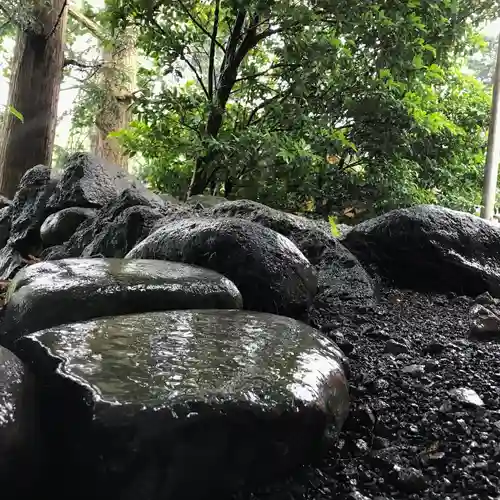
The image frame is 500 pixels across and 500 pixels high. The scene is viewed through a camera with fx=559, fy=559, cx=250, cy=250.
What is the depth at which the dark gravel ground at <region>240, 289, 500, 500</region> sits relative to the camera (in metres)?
1.33

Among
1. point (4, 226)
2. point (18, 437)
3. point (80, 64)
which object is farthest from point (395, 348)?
point (80, 64)

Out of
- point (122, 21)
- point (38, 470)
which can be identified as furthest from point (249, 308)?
point (122, 21)

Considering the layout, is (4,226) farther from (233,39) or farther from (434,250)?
(434,250)

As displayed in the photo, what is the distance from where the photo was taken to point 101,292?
1848mm

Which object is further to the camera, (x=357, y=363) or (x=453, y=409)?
(x=357, y=363)

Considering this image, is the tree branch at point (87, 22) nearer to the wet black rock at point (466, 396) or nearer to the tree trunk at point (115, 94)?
the tree trunk at point (115, 94)

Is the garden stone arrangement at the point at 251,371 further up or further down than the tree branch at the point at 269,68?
further down

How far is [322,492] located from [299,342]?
1.49 feet

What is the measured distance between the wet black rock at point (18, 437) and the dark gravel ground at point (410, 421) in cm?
49

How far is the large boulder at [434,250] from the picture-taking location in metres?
2.93

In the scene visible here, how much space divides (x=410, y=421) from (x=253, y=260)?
0.92 meters

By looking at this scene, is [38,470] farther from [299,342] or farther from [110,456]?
[299,342]

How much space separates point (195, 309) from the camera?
190 cm

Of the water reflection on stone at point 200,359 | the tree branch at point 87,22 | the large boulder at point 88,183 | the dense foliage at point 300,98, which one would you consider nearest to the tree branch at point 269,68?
the dense foliage at point 300,98
